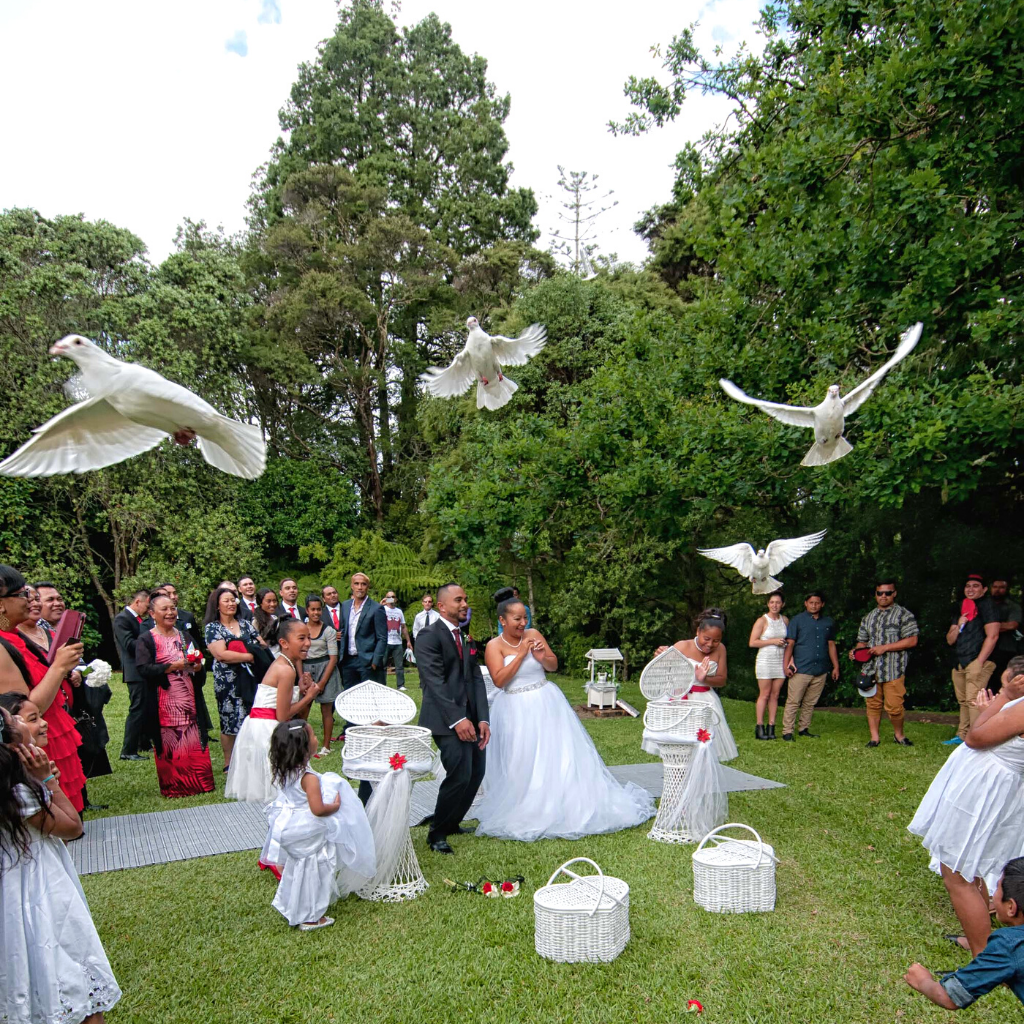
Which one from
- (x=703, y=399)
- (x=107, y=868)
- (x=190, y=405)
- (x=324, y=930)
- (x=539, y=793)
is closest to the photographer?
(x=190, y=405)

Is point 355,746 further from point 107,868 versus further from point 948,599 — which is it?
point 948,599

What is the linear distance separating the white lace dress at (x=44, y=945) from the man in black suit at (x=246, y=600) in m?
5.34

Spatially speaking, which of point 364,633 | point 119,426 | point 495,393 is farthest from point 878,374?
point 364,633

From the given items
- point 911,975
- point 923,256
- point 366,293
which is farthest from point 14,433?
point 911,975

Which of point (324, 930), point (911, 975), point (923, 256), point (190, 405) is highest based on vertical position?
point (923, 256)

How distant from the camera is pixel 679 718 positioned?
19.3 feet

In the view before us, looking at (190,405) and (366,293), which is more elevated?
(366,293)

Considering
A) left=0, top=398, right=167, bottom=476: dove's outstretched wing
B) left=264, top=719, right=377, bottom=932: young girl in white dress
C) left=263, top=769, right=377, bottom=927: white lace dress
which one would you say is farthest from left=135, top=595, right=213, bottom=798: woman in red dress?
left=0, top=398, right=167, bottom=476: dove's outstretched wing

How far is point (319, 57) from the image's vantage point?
26.5m

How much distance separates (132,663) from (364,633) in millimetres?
2358

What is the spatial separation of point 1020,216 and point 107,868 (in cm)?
970

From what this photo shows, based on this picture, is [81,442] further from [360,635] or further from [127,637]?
[360,635]

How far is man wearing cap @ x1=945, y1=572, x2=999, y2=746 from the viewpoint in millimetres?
8555

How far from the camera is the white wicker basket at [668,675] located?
6453mm
